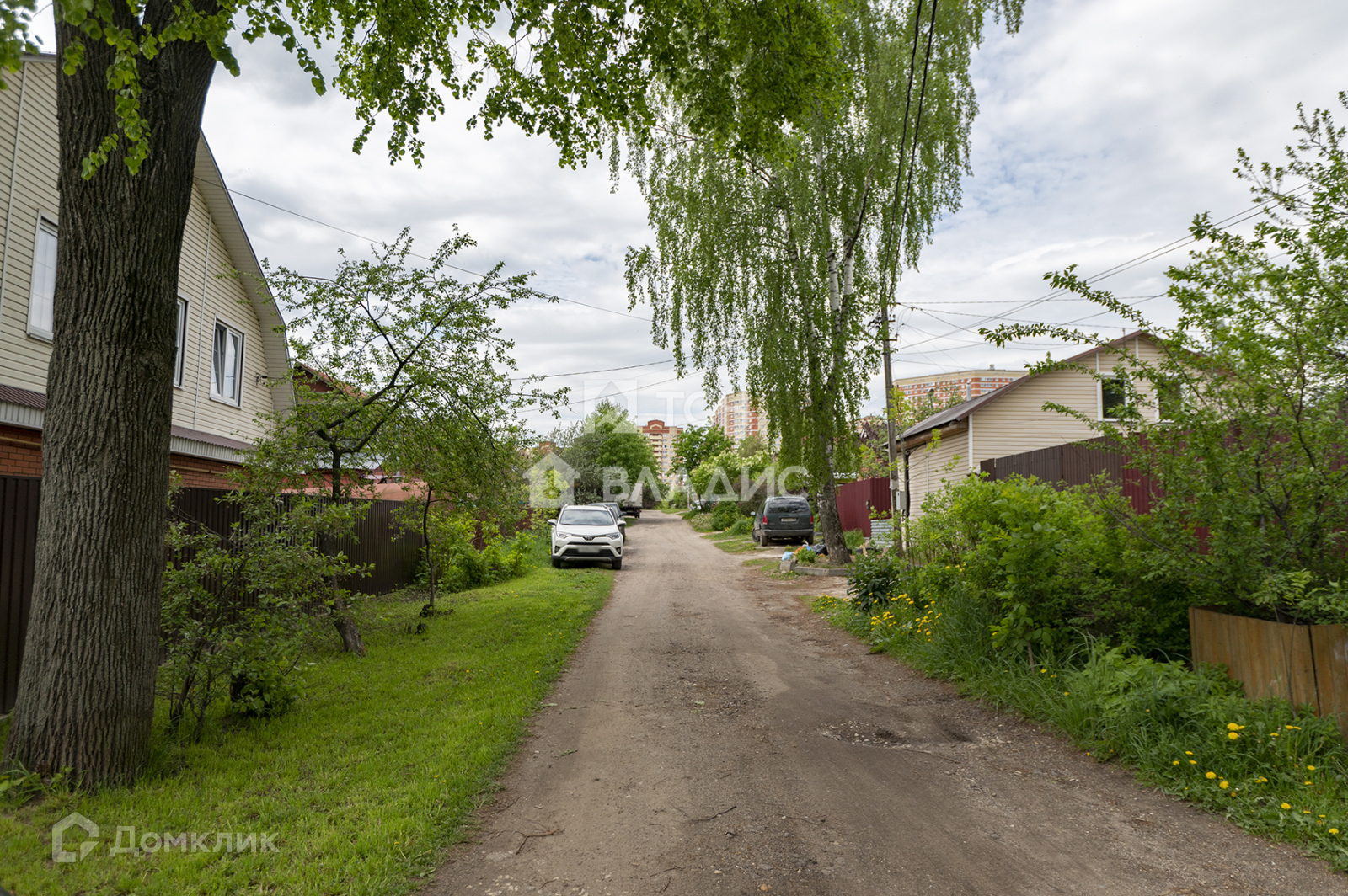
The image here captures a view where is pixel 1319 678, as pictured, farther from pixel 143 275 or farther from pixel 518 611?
pixel 518 611

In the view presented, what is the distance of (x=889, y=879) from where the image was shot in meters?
3.22

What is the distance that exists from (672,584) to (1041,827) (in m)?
12.1

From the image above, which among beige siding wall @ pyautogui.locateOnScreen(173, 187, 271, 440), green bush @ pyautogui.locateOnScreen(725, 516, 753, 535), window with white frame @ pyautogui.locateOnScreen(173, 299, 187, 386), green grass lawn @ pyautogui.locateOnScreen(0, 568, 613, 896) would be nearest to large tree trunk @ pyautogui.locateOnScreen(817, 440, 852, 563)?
green grass lawn @ pyautogui.locateOnScreen(0, 568, 613, 896)

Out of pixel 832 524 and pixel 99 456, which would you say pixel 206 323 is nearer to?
pixel 99 456

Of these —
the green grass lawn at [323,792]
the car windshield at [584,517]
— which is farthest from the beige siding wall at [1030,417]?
the green grass lawn at [323,792]

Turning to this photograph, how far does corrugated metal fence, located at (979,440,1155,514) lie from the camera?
782 cm

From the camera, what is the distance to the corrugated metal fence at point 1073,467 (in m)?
7.82

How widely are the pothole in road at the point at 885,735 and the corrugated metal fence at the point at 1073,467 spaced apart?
3.25 meters

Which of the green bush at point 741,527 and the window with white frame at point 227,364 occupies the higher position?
the window with white frame at point 227,364

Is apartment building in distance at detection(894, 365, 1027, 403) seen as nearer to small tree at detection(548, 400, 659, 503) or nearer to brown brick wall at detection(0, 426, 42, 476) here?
small tree at detection(548, 400, 659, 503)

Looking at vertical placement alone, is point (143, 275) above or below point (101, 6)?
below

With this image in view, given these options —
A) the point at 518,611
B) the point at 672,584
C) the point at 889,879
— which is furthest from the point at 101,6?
the point at 672,584

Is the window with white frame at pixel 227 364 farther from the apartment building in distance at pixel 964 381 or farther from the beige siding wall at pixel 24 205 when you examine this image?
the apartment building in distance at pixel 964 381

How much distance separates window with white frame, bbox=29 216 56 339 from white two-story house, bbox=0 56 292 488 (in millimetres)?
15
